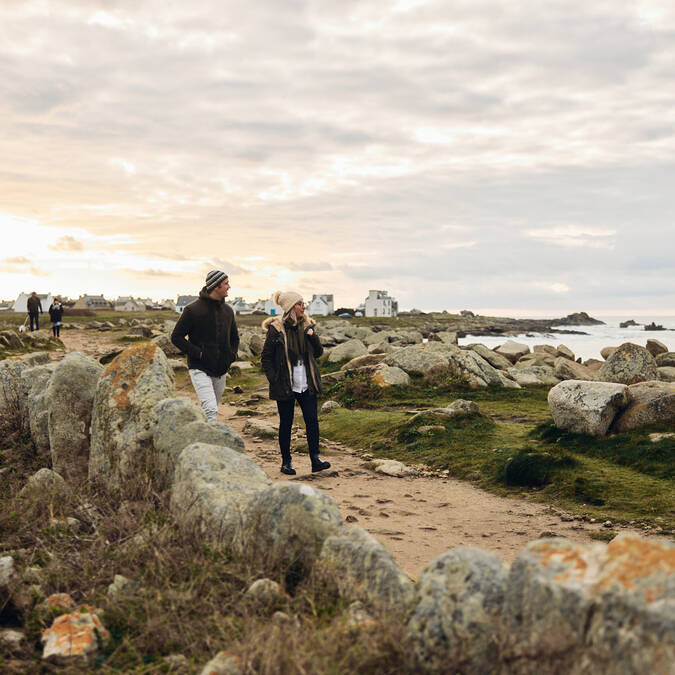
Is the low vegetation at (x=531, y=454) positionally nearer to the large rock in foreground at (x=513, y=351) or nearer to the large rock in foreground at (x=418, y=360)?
the large rock in foreground at (x=418, y=360)

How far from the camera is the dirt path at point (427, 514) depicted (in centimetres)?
763

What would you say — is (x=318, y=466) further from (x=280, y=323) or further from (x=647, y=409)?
(x=647, y=409)

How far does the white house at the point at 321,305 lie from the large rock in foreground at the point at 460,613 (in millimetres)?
140946

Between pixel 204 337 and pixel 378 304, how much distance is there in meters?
140

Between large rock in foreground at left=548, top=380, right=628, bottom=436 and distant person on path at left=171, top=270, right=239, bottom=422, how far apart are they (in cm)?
700

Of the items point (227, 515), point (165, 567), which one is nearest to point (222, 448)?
point (227, 515)

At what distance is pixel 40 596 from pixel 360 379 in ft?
51.3

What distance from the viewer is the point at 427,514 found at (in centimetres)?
900

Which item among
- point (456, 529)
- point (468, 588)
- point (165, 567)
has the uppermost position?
point (468, 588)

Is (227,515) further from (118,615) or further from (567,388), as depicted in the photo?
(567,388)

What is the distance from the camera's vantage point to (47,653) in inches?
157

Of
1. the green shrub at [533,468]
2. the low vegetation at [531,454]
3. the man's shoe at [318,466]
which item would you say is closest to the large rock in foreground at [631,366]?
the low vegetation at [531,454]

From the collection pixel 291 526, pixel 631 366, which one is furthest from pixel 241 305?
pixel 291 526

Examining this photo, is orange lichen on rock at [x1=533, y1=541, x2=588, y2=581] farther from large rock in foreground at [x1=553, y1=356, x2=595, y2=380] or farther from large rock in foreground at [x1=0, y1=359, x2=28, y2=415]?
large rock in foreground at [x1=553, y1=356, x2=595, y2=380]
